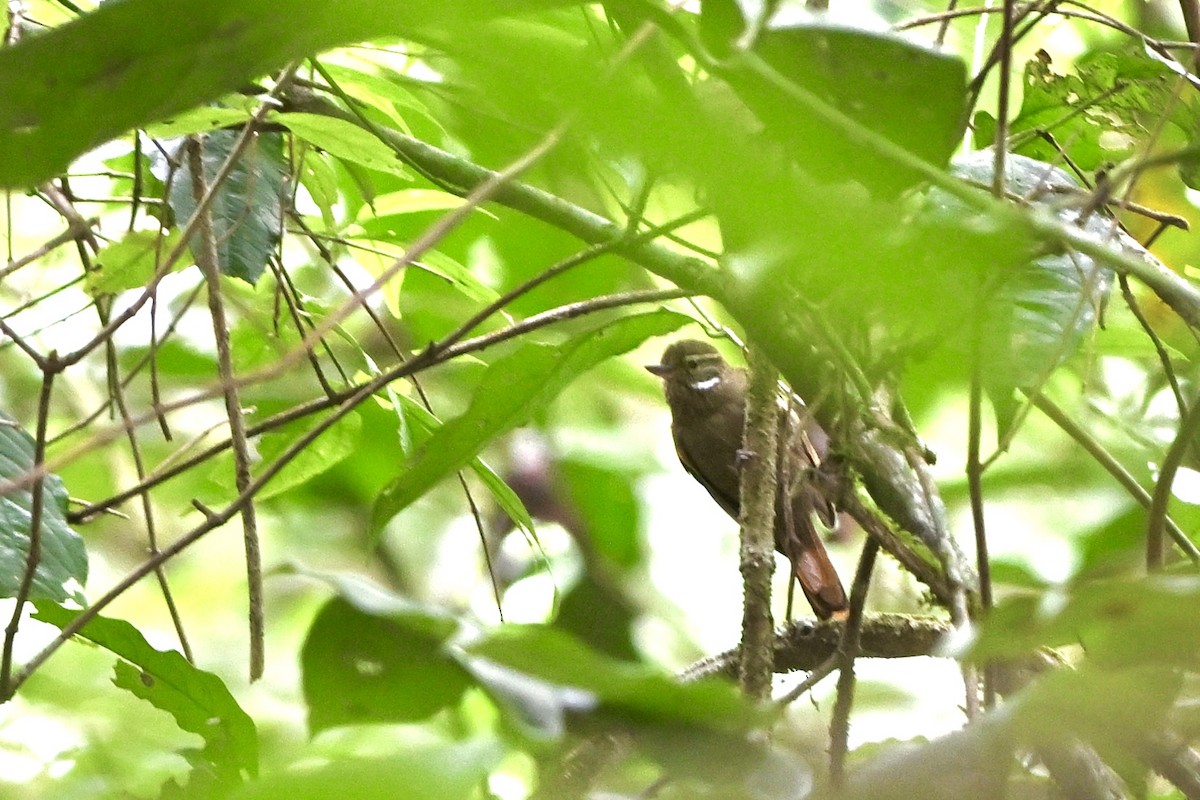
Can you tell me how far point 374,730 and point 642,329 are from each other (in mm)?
510

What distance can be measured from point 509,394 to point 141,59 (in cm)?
49

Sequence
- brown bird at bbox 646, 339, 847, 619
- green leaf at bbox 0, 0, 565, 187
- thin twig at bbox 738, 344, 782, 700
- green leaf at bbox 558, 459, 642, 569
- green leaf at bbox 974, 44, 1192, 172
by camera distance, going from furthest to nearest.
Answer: brown bird at bbox 646, 339, 847, 619, green leaf at bbox 558, 459, 642, 569, green leaf at bbox 974, 44, 1192, 172, thin twig at bbox 738, 344, 782, 700, green leaf at bbox 0, 0, 565, 187

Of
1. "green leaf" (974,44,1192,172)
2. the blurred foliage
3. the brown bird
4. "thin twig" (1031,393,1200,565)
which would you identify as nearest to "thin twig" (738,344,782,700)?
the blurred foliage

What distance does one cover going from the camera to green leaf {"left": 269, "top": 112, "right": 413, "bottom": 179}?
3.62ft

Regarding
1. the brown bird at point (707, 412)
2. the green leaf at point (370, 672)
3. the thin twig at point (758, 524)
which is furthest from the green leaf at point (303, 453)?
the brown bird at point (707, 412)

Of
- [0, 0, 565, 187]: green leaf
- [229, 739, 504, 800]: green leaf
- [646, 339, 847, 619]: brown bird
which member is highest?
[646, 339, 847, 619]: brown bird

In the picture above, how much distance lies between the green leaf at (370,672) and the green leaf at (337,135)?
51cm

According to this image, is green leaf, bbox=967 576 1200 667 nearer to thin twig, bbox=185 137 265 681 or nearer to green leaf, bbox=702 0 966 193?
green leaf, bbox=702 0 966 193

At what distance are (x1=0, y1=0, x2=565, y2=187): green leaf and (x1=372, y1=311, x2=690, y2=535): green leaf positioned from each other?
41 cm

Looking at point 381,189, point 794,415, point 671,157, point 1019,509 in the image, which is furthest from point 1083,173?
point 1019,509

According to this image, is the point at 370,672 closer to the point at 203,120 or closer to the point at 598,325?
the point at 203,120

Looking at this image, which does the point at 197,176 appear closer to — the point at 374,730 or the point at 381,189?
the point at 381,189

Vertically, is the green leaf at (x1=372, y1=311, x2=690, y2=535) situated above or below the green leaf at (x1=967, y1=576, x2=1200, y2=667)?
above

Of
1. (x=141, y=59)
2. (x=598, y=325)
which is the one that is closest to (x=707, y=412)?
(x=598, y=325)
